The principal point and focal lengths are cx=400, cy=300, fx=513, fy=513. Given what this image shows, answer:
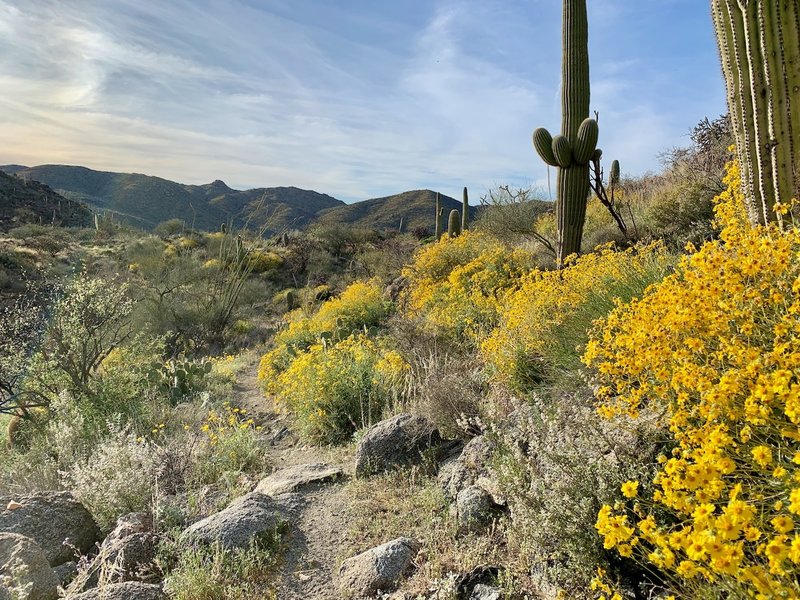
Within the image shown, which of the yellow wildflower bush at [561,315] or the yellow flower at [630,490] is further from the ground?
the yellow wildflower bush at [561,315]

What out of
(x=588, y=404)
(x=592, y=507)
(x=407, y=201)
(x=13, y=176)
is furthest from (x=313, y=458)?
(x=407, y=201)

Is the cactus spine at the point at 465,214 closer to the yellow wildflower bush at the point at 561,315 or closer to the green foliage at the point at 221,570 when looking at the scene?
the yellow wildflower bush at the point at 561,315

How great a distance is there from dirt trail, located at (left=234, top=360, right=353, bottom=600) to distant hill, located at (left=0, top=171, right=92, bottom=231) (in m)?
35.1

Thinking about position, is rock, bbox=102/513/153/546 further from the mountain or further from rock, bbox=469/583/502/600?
the mountain

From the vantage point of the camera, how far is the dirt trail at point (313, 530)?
9.99 feet

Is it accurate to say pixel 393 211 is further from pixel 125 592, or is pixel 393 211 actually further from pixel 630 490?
pixel 630 490

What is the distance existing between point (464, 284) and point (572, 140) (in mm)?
2908

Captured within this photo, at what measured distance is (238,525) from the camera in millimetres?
3348

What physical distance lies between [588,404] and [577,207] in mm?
5414

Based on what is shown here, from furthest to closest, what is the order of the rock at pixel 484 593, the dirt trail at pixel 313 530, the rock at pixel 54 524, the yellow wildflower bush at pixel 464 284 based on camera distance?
1. the yellow wildflower bush at pixel 464 284
2. the rock at pixel 54 524
3. the dirt trail at pixel 313 530
4. the rock at pixel 484 593

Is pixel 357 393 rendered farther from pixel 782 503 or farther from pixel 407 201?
pixel 407 201

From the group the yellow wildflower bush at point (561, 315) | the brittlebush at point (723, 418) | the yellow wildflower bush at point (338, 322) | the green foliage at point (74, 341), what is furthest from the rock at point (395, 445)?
the yellow wildflower bush at point (338, 322)

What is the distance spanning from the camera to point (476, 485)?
333 cm

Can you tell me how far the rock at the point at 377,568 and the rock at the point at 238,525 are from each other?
0.68 meters
